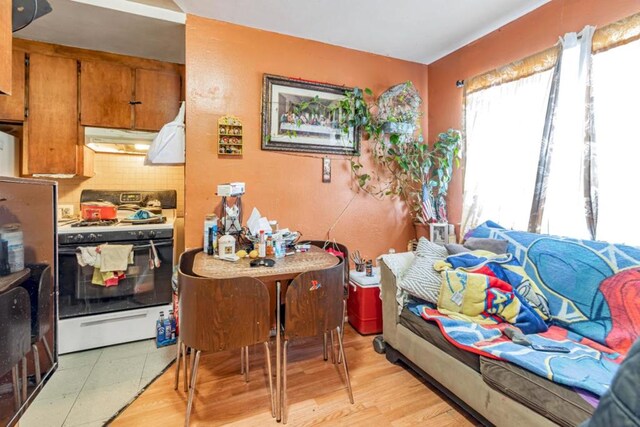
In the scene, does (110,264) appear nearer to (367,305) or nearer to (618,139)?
(367,305)

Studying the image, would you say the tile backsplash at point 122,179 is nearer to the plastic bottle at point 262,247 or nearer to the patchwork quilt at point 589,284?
the plastic bottle at point 262,247

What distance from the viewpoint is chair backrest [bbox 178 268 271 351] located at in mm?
1397

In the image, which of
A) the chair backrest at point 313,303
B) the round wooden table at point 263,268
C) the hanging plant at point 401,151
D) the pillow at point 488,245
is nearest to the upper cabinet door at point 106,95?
the round wooden table at point 263,268

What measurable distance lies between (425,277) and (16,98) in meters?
3.28

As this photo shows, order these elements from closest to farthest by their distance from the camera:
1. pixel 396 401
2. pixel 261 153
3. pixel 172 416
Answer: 1. pixel 172 416
2. pixel 396 401
3. pixel 261 153

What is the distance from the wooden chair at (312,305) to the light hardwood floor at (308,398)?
0.13m

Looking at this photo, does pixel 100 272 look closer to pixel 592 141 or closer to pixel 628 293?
pixel 628 293

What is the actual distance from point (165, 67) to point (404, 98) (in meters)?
2.18

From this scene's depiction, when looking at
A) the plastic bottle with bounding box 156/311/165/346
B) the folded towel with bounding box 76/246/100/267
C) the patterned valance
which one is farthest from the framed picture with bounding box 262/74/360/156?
the plastic bottle with bounding box 156/311/165/346

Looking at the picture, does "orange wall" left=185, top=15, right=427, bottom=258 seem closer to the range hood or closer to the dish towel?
the dish towel

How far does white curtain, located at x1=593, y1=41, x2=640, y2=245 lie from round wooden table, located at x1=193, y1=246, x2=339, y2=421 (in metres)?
1.62

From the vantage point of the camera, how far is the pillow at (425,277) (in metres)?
1.84

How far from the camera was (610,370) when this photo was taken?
119 centimetres

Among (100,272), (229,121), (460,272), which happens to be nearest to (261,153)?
(229,121)
